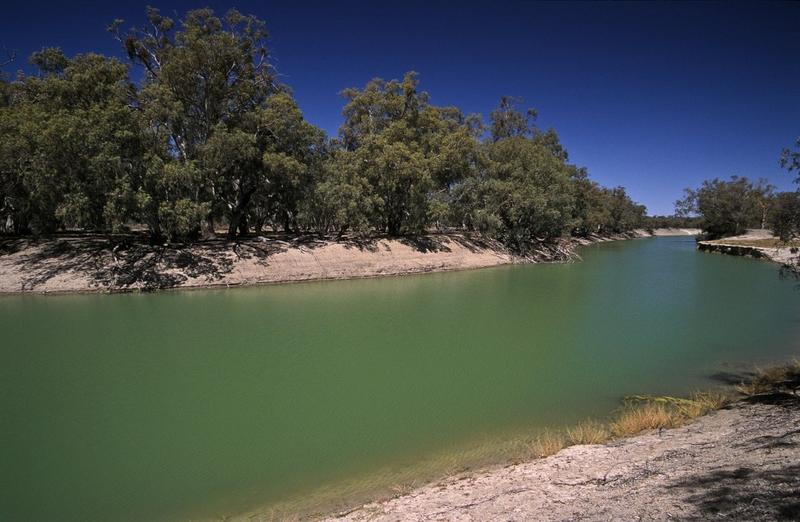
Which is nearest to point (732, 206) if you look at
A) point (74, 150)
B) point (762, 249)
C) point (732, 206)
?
point (732, 206)

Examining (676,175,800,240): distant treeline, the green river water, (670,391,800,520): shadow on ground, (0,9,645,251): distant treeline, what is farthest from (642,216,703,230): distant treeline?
(670,391,800,520): shadow on ground

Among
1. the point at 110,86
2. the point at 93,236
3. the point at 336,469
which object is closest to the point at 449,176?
the point at 110,86

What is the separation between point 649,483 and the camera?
4.75 metres

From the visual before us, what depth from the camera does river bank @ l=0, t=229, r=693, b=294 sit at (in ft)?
76.7

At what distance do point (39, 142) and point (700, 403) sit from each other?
96.9ft

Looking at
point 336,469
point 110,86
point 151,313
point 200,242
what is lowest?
point 336,469

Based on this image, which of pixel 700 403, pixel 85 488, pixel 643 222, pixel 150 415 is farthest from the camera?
pixel 643 222

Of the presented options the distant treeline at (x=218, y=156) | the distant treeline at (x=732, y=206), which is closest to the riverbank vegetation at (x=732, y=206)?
the distant treeline at (x=732, y=206)

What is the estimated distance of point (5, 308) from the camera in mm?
19078

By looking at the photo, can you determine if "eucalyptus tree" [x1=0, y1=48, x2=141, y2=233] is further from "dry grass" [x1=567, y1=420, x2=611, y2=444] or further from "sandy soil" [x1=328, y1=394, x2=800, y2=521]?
"dry grass" [x1=567, y1=420, x2=611, y2=444]

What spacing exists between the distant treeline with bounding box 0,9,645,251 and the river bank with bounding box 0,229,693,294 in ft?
5.32

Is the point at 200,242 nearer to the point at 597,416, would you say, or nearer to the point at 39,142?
the point at 39,142

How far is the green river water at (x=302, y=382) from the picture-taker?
663 centimetres

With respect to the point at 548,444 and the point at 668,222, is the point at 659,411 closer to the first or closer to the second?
the point at 548,444
